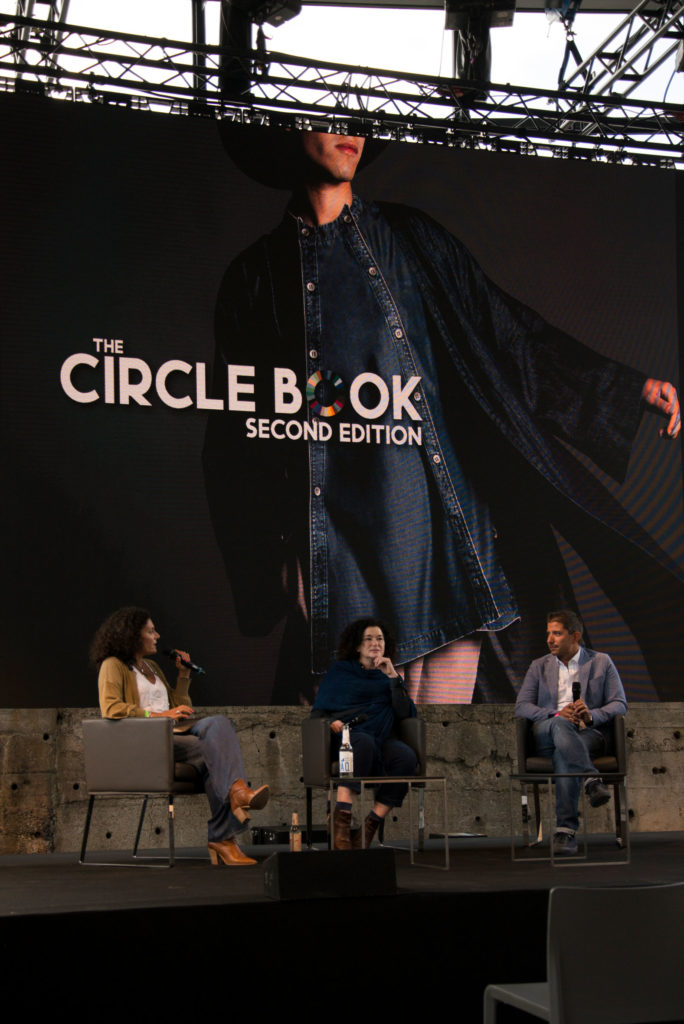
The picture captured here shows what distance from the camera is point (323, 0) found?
8.54m

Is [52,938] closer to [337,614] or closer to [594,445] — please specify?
[337,614]

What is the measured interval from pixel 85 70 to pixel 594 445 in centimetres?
348

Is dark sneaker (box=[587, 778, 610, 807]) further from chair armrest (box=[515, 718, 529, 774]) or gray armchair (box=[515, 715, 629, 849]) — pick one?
chair armrest (box=[515, 718, 529, 774])

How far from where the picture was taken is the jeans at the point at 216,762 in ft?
17.8

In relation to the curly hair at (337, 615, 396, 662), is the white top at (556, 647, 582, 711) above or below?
below

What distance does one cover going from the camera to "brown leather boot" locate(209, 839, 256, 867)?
212 inches

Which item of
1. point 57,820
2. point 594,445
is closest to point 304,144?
point 594,445

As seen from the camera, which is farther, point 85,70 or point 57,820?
point 85,70

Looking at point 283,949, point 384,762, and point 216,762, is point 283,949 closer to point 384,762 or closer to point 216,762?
point 216,762

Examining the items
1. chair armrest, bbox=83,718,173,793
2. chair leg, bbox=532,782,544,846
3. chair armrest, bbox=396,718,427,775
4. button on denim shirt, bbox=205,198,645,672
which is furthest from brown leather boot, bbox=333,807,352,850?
button on denim shirt, bbox=205,198,645,672

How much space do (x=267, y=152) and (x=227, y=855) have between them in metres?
3.81

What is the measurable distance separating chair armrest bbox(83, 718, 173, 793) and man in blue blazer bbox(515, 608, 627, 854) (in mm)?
1752

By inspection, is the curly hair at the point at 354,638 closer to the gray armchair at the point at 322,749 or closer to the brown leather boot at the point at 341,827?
the gray armchair at the point at 322,749

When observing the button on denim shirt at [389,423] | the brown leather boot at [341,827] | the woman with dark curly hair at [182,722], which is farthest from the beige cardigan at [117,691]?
the button on denim shirt at [389,423]
